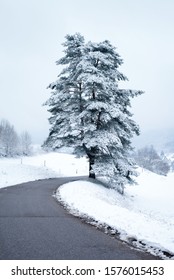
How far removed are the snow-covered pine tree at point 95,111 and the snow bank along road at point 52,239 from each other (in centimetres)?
1136

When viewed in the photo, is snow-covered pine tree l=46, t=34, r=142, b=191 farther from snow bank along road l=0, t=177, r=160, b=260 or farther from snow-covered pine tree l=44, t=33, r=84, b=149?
snow bank along road l=0, t=177, r=160, b=260

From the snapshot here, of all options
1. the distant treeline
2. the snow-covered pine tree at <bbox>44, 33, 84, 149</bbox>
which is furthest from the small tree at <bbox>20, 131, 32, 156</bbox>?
the snow-covered pine tree at <bbox>44, 33, 84, 149</bbox>

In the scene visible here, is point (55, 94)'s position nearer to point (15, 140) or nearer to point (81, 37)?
point (81, 37)

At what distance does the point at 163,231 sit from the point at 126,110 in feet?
59.7

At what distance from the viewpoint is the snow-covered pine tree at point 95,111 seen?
22609 mm

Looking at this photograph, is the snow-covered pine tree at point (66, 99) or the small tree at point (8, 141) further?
the small tree at point (8, 141)

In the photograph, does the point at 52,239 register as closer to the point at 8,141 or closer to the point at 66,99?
the point at 66,99

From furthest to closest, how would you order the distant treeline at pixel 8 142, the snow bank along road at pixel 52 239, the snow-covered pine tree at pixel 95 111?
the distant treeline at pixel 8 142, the snow-covered pine tree at pixel 95 111, the snow bank along road at pixel 52 239

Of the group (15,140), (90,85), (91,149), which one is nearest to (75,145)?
(91,149)

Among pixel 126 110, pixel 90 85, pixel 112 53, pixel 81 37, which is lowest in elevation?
pixel 126 110

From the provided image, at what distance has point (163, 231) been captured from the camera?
9.07m

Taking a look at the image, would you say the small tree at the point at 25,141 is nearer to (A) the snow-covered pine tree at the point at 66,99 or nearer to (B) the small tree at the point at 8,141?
(B) the small tree at the point at 8,141

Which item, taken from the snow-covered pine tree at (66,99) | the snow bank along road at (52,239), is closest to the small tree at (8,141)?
the snow-covered pine tree at (66,99)

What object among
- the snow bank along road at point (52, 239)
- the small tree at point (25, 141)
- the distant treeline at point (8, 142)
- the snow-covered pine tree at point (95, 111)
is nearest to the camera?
the snow bank along road at point (52, 239)
